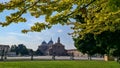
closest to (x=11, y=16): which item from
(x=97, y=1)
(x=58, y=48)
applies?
(x=97, y=1)

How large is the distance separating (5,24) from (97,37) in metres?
26.7

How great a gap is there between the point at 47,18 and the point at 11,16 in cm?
98

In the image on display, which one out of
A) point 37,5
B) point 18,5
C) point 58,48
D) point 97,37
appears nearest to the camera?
point 18,5

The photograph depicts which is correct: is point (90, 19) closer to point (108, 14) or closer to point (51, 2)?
point (108, 14)

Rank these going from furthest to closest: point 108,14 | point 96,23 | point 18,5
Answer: point 96,23
point 108,14
point 18,5

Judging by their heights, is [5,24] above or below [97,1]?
below

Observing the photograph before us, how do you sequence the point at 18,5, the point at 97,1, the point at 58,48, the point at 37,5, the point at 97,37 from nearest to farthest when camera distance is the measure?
the point at 18,5
the point at 37,5
the point at 97,1
the point at 97,37
the point at 58,48

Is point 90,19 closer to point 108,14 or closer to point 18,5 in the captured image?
point 108,14

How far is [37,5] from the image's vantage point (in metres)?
7.14

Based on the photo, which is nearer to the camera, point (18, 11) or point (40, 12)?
point (18, 11)

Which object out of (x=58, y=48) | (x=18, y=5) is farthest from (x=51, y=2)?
(x=58, y=48)

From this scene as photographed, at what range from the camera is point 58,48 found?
153 metres

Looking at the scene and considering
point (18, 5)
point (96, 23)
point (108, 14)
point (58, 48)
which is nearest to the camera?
point (18, 5)

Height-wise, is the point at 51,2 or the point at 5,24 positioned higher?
the point at 51,2
